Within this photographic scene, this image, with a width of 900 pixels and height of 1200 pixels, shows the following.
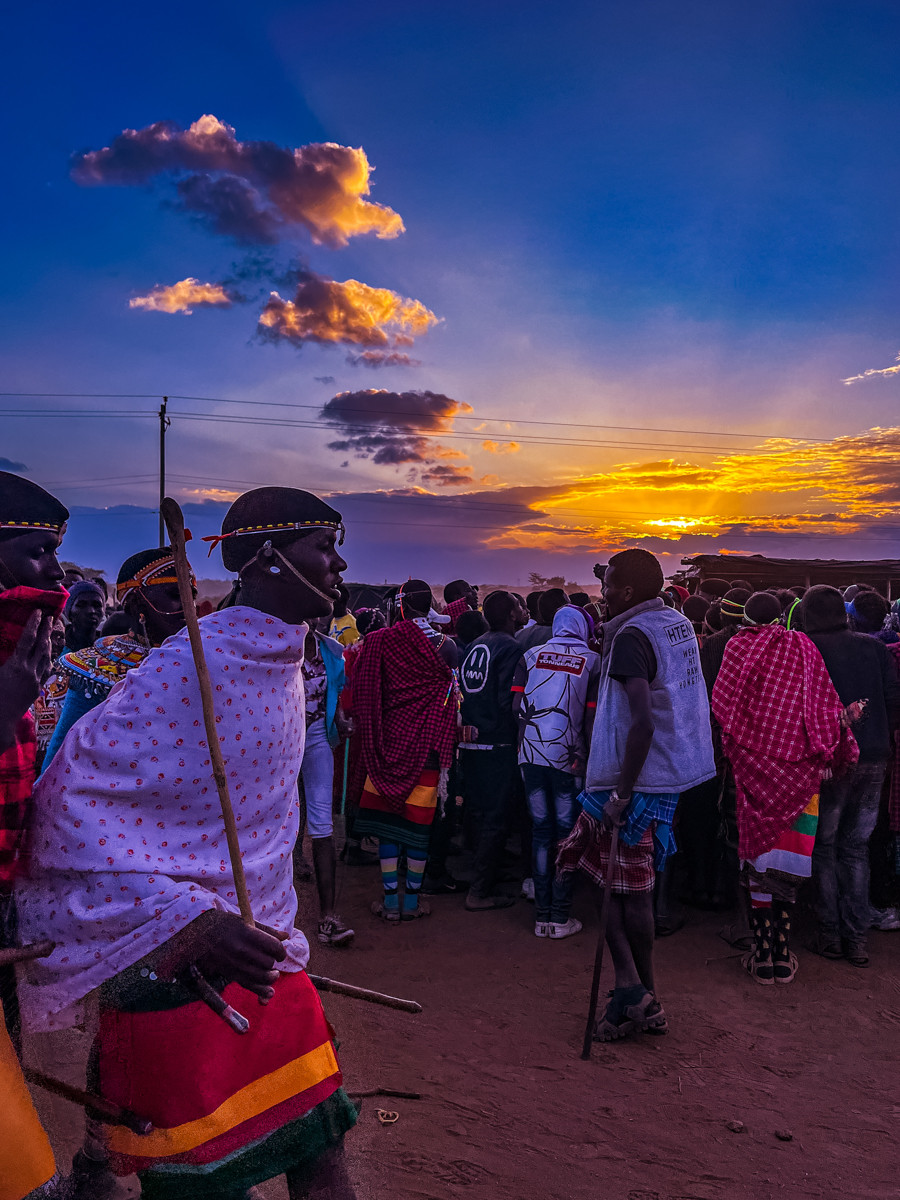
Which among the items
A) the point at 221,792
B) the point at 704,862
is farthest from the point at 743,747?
the point at 221,792

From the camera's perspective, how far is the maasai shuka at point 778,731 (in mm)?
4902

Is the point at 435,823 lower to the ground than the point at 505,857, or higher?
higher

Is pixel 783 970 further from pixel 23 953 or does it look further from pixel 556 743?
pixel 23 953

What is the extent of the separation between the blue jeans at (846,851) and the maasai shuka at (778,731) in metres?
0.32

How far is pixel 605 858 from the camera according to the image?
4.23 m

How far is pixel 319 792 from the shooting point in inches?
210

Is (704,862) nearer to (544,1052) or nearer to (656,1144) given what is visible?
(544,1052)

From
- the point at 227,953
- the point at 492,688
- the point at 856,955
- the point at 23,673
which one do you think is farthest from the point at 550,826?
the point at 23,673

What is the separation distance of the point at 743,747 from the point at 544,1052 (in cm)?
216

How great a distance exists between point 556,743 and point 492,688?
0.86 metres

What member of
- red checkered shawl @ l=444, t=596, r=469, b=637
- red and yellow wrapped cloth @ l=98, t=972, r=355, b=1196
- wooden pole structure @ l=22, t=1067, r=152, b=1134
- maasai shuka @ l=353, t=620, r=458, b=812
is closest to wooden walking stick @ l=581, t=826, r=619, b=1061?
maasai shuka @ l=353, t=620, r=458, b=812

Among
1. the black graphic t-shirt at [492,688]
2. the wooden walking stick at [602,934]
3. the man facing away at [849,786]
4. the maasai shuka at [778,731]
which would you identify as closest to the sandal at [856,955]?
the man facing away at [849,786]

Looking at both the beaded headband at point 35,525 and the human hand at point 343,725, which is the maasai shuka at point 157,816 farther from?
the human hand at point 343,725

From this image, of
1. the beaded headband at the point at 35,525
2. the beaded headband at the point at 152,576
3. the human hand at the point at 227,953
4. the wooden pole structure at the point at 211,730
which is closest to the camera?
the human hand at the point at 227,953
